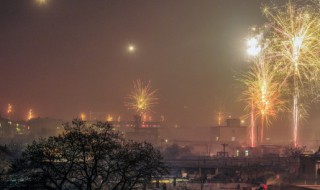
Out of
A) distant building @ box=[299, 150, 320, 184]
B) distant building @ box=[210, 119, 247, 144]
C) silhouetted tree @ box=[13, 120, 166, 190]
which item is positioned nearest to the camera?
silhouetted tree @ box=[13, 120, 166, 190]

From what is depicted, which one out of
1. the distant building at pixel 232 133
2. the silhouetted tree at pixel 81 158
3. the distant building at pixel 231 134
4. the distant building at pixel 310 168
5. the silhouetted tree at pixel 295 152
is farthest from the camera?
the distant building at pixel 232 133

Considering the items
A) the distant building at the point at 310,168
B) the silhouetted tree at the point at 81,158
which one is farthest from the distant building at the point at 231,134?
the silhouetted tree at the point at 81,158

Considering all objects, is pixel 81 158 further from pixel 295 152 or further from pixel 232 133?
pixel 232 133

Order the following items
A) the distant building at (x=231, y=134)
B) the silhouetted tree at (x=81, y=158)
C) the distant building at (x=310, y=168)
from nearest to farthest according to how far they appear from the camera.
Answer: the silhouetted tree at (x=81, y=158)
the distant building at (x=310, y=168)
the distant building at (x=231, y=134)

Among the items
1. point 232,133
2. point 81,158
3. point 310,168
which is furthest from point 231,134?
point 81,158

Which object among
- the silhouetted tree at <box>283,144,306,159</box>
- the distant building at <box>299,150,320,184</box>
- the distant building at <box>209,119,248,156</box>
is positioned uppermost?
the distant building at <box>209,119,248,156</box>

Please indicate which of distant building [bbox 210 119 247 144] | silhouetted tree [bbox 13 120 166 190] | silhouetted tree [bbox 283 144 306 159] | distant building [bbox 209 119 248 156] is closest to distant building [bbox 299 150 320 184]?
silhouetted tree [bbox 283 144 306 159]

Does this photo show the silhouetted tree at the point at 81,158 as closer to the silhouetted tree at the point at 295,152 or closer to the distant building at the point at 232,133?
the silhouetted tree at the point at 295,152

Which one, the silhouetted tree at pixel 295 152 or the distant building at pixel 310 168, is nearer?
the distant building at pixel 310 168

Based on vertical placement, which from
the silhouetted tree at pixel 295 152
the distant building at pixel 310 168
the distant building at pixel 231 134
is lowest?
the distant building at pixel 310 168

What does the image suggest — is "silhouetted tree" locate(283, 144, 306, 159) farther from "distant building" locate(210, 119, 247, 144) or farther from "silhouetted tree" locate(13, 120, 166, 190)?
"distant building" locate(210, 119, 247, 144)

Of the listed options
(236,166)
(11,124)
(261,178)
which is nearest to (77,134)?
(261,178)
